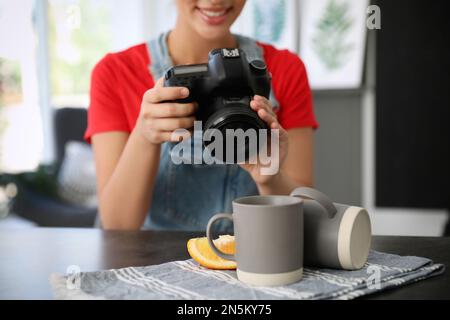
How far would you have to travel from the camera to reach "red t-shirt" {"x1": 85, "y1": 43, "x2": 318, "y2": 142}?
0.94m

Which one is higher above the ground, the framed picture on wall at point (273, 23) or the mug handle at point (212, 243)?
the framed picture on wall at point (273, 23)

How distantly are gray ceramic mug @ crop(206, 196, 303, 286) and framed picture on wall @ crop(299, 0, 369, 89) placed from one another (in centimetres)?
191

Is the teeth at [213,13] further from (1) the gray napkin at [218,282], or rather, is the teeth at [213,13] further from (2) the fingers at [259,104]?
(1) the gray napkin at [218,282]

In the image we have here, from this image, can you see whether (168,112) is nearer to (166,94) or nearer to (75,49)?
(166,94)

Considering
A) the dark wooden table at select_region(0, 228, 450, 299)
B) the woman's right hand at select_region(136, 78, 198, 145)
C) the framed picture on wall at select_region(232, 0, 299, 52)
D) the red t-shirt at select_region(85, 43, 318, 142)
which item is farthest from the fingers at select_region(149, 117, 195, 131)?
the framed picture on wall at select_region(232, 0, 299, 52)

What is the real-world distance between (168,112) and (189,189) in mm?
309

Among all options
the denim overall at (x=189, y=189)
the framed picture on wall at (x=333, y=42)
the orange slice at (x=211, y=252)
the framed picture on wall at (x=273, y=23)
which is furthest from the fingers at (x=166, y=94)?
the framed picture on wall at (x=333, y=42)

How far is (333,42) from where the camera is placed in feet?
7.77

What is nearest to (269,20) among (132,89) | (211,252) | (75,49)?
(75,49)

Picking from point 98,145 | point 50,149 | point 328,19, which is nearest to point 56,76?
point 50,149

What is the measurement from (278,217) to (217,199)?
480mm

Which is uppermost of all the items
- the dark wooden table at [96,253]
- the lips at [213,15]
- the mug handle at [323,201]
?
the lips at [213,15]

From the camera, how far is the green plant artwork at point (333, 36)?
2.31 metres

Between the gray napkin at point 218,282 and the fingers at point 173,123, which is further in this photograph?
the fingers at point 173,123
